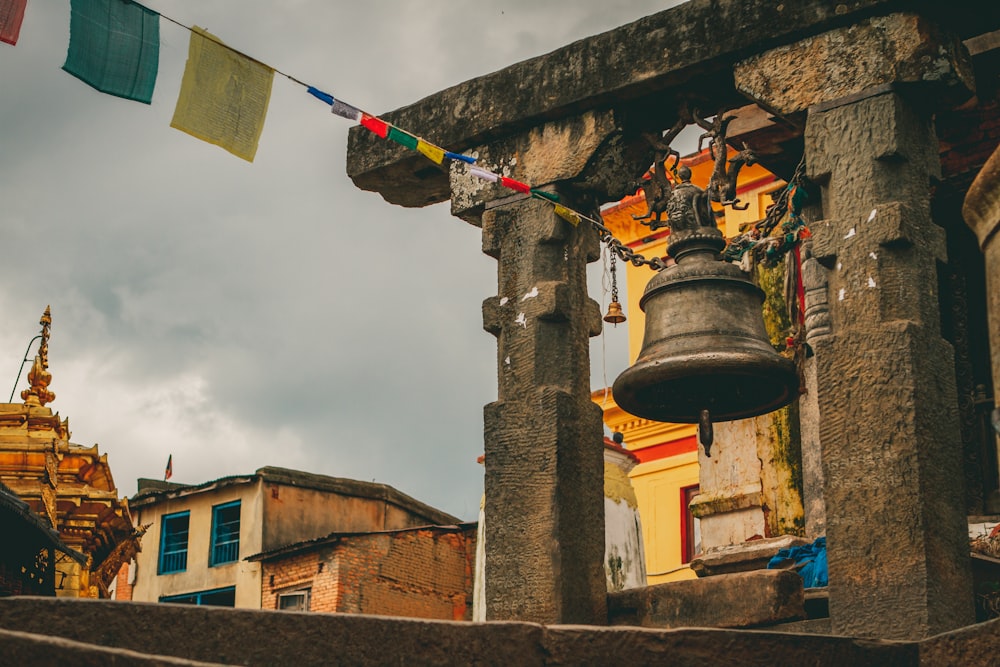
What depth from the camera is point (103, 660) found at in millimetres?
4531

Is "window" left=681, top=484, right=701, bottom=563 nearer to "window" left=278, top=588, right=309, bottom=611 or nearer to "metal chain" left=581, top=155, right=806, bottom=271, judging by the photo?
"window" left=278, top=588, right=309, bottom=611

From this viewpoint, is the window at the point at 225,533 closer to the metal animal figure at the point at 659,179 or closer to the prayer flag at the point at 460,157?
the prayer flag at the point at 460,157

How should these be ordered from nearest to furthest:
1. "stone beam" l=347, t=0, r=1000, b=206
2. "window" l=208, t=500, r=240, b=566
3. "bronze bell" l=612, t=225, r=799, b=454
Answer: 1. "bronze bell" l=612, t=225, r=799, b=454
2. "stone beam" l=347, t=0, r=1000, b=206
3. "window" l=208, t=500, r=240, b=566

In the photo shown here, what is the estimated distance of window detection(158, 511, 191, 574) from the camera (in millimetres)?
31859

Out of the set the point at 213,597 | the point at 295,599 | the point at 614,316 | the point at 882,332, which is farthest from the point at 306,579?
the point at 882,332

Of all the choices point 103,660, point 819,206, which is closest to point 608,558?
point 819,206

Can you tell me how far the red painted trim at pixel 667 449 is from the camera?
27.1 metres

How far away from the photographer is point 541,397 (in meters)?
9.09

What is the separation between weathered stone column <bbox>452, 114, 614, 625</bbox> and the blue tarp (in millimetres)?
1183

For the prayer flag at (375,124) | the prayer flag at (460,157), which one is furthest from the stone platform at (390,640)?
the prayer flag at (375,124)

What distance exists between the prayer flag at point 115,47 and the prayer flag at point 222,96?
39cm

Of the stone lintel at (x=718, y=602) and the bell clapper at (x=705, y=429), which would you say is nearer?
the stone lintel at (x=718, y=602)

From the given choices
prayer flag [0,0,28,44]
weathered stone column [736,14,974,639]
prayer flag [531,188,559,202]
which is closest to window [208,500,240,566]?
prayer flag [0,0,28,44]

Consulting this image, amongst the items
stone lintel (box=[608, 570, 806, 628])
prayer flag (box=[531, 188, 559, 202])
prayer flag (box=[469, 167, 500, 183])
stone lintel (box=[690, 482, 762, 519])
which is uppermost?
prayer flag (box=[469, 167, 500, 183])
